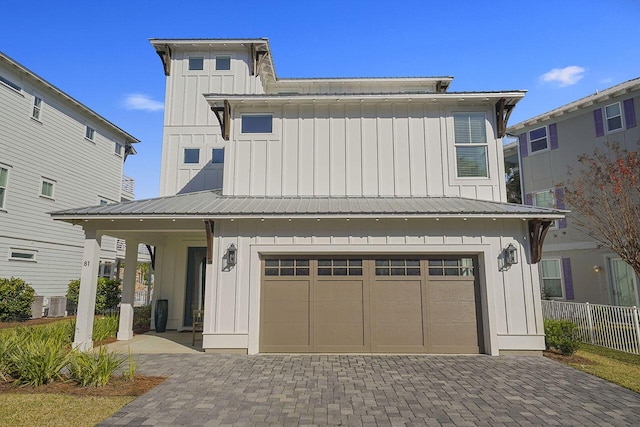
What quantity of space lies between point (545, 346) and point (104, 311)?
1635cm

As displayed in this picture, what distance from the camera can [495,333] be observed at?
8.49 metres

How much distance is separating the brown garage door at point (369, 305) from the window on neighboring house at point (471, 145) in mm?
2578

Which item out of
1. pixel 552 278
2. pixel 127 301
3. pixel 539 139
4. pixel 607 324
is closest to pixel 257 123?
pixel 127 301

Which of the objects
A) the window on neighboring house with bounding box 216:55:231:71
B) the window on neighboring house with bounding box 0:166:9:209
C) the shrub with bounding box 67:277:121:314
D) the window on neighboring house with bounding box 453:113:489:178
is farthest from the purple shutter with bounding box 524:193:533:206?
the window on neighboring house with bounding box 0:166:9:209

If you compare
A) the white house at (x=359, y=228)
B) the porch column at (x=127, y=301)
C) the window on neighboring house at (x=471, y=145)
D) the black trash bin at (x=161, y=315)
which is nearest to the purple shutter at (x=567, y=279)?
the white house at (x=359, y=228)

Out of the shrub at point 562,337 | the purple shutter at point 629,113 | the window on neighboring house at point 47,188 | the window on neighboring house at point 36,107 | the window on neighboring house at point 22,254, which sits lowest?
the shrub at point 562,337

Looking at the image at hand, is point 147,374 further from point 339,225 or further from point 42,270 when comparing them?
point 42,270

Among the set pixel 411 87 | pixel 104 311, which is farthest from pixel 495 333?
pixel 104 311

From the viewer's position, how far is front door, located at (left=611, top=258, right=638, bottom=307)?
1393 centimetres

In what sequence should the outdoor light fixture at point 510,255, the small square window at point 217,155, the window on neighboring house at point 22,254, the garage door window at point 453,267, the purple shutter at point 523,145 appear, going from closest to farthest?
1. the outdoor light fixture at point 510,255
2. the garage door window at point 453,267
3. the small square window at point 217,155
4. the window on neighboring house at point 22,254
5. the purple shutter at point 523,145

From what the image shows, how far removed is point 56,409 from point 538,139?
20.3 m

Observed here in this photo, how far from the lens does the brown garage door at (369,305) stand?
28.6 feet

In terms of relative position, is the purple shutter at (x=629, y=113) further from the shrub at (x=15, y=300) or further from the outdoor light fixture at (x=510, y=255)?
the shrub at (x=15, y=300)

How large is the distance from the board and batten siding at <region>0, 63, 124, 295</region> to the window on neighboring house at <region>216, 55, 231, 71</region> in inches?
342
